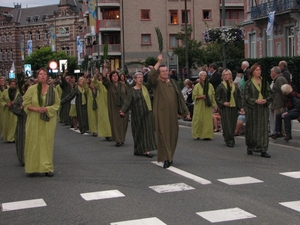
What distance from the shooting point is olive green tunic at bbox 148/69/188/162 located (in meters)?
11.3

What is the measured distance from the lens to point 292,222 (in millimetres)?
7121

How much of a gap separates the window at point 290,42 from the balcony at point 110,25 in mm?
30404

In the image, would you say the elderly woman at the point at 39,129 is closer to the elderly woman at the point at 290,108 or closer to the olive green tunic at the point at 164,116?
the olive green tunic at the point at 164,116

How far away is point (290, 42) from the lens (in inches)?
1400

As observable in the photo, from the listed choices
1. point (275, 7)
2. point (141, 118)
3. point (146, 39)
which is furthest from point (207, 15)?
point (141, 118)

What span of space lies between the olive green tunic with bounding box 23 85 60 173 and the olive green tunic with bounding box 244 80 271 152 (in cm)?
413

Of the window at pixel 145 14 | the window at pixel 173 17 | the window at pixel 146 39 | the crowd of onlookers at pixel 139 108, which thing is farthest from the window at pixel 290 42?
the window at pixel 173 17

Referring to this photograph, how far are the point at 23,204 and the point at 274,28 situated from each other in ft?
100

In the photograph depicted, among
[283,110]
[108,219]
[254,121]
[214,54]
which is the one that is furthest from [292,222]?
[214,54]

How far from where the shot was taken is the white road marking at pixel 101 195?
8781mm

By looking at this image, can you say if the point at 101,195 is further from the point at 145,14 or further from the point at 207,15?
the point at 207,15

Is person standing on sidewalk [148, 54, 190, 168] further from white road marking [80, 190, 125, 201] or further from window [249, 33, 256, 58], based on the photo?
window [249, 33, 256, 58]

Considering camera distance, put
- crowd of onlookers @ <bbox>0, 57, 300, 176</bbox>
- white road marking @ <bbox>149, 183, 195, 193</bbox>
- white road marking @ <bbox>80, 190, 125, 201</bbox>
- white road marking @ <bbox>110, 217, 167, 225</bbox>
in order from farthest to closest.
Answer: crowd of onlookers @ <bbox>0, 57, 300, 176</bbox> < white road marking @ <bbox>149, 183, 195, 193</bbox> < white road marking @ <bbox>80, 190, 125, 201</bbox> < white road marking @ <bbox>110, 217, 167, 225</bbox>

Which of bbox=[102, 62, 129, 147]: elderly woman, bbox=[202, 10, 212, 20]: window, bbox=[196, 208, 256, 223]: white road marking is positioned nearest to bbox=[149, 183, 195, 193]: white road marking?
bbox=[196, 208, 256, 223]: white road marking
